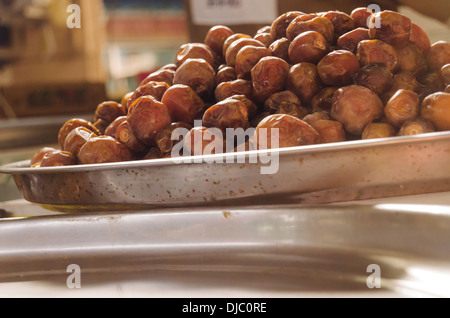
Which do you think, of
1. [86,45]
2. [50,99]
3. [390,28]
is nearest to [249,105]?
[390,28]

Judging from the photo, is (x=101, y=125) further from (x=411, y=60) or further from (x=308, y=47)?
(x=411, y=60)

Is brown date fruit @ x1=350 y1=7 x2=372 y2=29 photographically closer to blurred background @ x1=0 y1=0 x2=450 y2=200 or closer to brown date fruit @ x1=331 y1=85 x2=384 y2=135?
brown date fruit @ x1=331 y1=85 x2=384 y2=135

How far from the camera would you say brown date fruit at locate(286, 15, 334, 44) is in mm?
827

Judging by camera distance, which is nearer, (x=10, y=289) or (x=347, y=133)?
(x=10, y=289)

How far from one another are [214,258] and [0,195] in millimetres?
816

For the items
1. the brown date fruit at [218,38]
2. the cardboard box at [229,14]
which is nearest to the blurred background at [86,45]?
the cardboard box at [229,14]

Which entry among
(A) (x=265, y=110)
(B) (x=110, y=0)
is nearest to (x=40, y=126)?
(A) (x=265, y=110)

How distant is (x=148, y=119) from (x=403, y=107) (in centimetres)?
35

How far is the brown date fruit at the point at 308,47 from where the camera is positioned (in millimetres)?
793

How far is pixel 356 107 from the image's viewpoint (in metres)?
0.72

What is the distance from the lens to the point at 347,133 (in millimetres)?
760

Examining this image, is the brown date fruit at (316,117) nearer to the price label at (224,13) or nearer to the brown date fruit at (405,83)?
the brown date fruit at (405,83)

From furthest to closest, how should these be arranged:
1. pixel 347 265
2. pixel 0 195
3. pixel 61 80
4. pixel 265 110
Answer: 1. pixel 61 80
2. pixel 0 195
3. pixel 265 110
4. pixel 347 265
